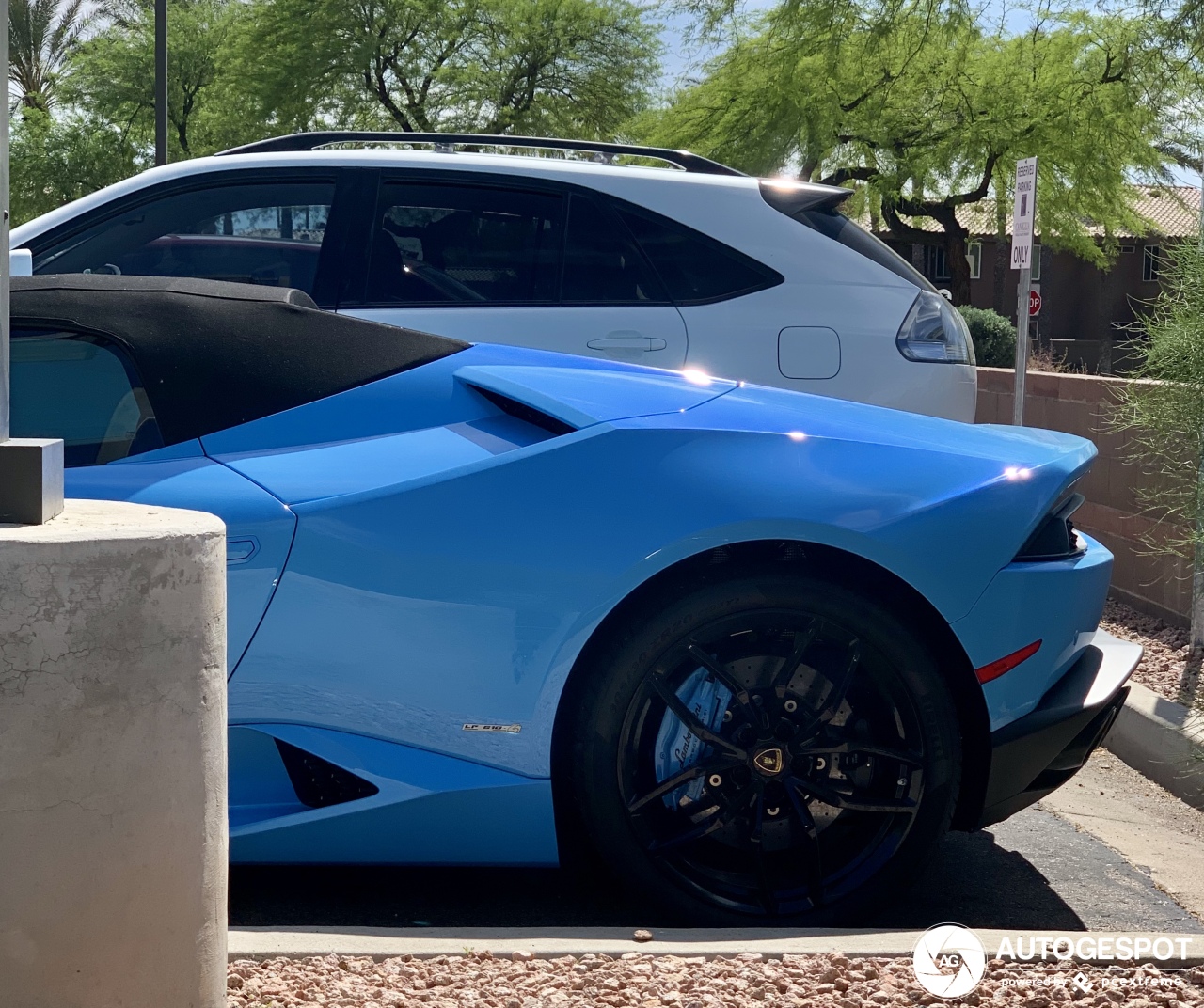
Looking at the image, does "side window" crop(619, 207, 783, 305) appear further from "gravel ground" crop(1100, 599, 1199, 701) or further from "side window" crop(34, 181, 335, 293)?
"gravel ground" crop(1100, 599, 1199, 701)

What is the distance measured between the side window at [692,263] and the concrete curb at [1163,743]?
2161 mm

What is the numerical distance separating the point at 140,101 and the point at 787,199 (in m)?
35.5

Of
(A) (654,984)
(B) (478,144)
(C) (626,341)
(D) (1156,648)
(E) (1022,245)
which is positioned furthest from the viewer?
(E) (1022,245)

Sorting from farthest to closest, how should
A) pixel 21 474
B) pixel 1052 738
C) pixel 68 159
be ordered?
pixel 68 159 → pixel 1052 738 → pixel 21 474

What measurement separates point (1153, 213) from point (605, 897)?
53.9m

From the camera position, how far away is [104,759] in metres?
2.03

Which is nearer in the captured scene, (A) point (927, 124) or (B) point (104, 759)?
(B) point (104, 759)

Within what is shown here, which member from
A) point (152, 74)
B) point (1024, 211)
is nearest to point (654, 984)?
point (1024, 211)

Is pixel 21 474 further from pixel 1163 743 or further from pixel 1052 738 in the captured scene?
pixel 1163 743

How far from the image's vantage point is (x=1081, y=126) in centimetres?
2673

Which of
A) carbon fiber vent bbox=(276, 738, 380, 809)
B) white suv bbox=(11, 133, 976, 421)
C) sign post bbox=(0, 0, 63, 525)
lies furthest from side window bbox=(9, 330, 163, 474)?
white suv bbox=(11, 133, 976, 421)

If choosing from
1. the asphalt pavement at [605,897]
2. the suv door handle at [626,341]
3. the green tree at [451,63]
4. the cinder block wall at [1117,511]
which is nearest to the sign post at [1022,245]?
the cinder block wall at [1117,511]

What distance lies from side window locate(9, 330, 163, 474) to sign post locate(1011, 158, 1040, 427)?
6332mm

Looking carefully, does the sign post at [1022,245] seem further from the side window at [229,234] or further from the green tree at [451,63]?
the green tree at [451,63]
